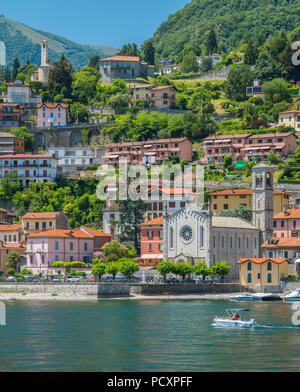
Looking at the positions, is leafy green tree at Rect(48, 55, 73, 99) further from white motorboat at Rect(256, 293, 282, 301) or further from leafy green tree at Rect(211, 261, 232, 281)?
white motorboat at Rect(256, 293, 282, 301)

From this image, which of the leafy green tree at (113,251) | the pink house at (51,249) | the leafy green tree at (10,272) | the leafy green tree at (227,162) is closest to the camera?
the leafy green tree at (10,272)

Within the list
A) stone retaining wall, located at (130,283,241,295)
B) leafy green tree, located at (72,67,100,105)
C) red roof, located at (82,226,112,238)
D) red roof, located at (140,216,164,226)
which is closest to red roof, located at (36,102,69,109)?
leafy green tree, located at (72,67,100,105)

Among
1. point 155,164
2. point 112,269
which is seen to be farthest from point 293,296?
point 155,164

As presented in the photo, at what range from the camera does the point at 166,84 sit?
17025 centimetres

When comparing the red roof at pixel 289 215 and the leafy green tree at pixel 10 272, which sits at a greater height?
the red roof at pixel 289 215

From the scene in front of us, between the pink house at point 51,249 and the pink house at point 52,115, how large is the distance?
4830 cm

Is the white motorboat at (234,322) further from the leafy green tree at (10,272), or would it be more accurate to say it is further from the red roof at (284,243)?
the leafy green tree at (10,272)

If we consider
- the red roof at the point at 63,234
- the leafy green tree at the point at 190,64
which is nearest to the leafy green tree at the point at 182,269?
the red roof at the point at 63,234

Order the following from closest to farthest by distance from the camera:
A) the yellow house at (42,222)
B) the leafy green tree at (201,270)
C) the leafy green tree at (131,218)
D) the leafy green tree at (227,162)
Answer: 1. the leafy green tree at (201,270)
2. the leafy green tree at (131,218)
3. the yellow house at (42,222)
4. the leafy green tree at (227,162)

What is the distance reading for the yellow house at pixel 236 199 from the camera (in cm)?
11469

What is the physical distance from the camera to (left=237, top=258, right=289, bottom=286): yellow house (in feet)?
312

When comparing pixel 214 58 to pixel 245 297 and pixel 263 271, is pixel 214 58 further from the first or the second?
pixel 245 297

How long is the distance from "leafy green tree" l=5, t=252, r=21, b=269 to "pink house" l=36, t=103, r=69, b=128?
164 feet

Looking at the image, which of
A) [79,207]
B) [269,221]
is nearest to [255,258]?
[269,221]
